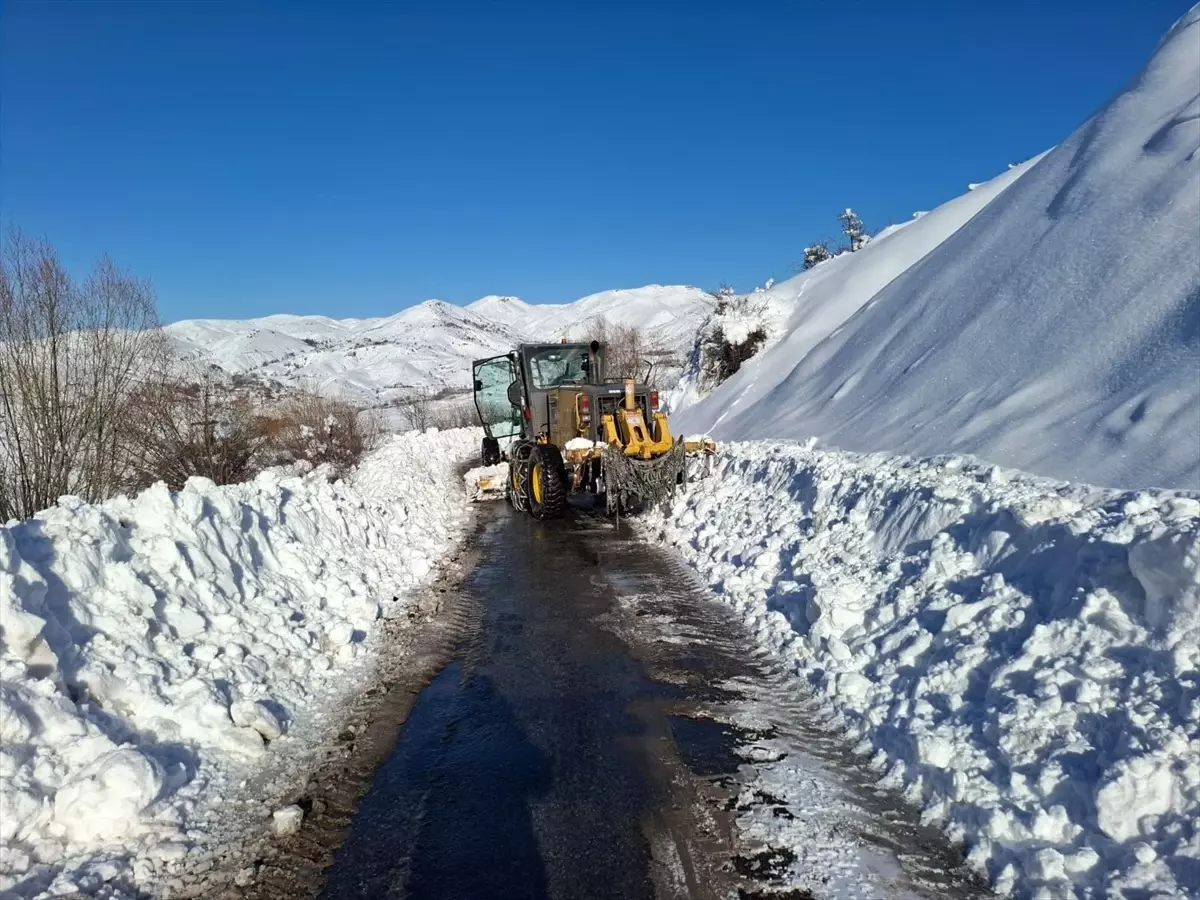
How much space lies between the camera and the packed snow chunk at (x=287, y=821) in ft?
12.9

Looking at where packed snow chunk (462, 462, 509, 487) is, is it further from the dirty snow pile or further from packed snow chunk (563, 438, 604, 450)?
the dirty snow pile

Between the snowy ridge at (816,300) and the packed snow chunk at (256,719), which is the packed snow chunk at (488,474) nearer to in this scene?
the snowy ridge at (816,300)

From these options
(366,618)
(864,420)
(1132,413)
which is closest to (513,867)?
(366,618)

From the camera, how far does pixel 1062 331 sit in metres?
10.8

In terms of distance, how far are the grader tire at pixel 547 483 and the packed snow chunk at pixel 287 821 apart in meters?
9.57

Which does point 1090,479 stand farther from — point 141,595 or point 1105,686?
point 141,595

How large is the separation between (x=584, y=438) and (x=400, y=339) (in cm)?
13388

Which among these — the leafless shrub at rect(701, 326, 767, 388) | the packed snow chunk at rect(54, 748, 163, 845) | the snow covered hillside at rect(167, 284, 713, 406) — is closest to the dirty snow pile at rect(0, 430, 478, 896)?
the packed snow chunk at rect(54, 748, 163, 845)

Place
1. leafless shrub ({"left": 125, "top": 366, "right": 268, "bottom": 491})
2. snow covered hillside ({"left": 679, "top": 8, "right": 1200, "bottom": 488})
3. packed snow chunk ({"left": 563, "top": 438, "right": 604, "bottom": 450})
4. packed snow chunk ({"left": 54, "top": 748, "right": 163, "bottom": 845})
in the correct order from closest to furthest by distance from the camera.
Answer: packed snow chunk ({"left": 54, "top": 748, "right": 163, "bottom": 845})
snow covered hillside ({"left": 679, "top": 8, "right": 1200, "bottom": 488})
packed snow chunk ({"left": 563, "top": 438, "right": 604, "bottom": 450})
leafless shrub ({"left": 125, "top": 366, "right": 268, "bottom": 491})

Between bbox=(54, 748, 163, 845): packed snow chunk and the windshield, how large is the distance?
11973mm

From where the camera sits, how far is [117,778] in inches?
153

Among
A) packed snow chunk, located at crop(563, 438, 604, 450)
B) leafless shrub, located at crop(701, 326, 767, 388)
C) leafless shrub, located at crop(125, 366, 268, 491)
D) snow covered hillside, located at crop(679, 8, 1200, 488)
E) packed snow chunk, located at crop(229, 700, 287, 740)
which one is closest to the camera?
packed snow chunk, located at crop(229, 700, 287, 740)

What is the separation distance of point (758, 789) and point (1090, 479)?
184 inches

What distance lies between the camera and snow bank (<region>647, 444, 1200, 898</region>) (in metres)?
3.45
